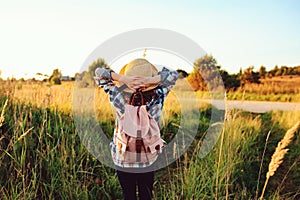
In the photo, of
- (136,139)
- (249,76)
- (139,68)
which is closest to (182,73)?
(139,68)

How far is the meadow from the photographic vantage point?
247 centimetres

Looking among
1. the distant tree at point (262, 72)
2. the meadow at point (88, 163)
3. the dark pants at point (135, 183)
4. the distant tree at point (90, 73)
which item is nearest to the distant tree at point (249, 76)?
the distant tree at point (262, 72)

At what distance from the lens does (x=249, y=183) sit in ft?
10.2

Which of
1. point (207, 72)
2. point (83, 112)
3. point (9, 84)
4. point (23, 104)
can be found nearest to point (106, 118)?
point (83, 112)

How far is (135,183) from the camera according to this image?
218cm

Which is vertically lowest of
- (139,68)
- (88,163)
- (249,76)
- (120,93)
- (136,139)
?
(88,163)

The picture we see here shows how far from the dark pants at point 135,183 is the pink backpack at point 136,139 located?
0.14 metres

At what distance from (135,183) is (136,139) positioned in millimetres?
409

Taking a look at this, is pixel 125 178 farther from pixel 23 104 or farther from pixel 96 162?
pixel 23 104

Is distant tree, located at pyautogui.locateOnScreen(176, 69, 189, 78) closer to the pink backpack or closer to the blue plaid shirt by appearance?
the blue plaid shirt

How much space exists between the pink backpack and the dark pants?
135 mm

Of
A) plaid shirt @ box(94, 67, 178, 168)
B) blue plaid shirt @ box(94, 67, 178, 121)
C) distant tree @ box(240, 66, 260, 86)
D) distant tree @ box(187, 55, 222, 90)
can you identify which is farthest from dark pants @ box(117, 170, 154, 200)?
distant tree @ box(240, 66, 260, 86)

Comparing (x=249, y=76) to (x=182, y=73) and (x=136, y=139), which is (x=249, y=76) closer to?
(x=182, y=73)

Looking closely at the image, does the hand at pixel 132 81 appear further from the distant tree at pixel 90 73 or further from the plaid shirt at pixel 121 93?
the distant tree at pixel 90 73
